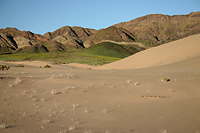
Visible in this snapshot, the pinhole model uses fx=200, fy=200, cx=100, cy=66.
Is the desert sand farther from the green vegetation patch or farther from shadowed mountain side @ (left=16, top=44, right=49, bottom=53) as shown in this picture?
shadowed mountain side @ (left=16, top=44, right=49, bottom=53)

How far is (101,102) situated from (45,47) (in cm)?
19474

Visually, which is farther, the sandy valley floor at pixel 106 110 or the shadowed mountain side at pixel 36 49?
the shadowed mountain side at pixel 36 49

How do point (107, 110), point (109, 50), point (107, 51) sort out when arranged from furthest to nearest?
point (109, 50), point (107, 51), point (107, 110)

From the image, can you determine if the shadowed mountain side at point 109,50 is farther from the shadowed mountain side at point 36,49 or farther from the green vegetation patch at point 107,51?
the shadowed mountain side at point 36,49

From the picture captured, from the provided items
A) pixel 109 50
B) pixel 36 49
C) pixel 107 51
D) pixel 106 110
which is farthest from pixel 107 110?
pixel 36 49

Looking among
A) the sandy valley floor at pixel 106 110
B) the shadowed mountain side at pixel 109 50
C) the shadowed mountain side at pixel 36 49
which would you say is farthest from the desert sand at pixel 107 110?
the shadowed mountain side at pixel 36 49

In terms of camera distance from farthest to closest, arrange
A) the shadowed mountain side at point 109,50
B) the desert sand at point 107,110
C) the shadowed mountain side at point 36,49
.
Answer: the shadowed mountain side at point 36,49, the shadowed mountain side at point 109,50, the desert sand at point 107,110

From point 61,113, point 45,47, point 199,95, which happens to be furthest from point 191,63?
point 45,47

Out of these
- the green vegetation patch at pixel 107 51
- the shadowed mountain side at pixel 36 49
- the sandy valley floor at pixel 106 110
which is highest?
the shadowed mountain side at pixel 36 49

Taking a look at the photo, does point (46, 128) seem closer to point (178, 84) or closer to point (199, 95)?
point (199, 95)

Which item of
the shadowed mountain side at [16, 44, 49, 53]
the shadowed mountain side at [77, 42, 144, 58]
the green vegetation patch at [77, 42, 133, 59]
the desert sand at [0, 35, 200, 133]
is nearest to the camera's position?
the desert sand at [0, 35, 200, 133]

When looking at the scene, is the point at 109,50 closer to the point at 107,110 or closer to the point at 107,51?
the point at 107,51

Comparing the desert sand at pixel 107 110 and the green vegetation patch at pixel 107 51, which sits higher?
the green vegetation patch at pixel 107 51

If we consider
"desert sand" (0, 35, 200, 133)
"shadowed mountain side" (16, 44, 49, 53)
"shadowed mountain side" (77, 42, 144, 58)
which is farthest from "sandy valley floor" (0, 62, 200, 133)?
"shadowed mountain side" (16, 44, 49, 53)
